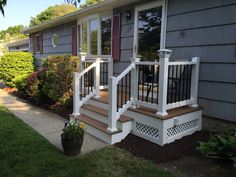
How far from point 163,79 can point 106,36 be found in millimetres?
3919

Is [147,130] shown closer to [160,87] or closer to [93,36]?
[160,87]

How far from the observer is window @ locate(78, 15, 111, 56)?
7.45 meters

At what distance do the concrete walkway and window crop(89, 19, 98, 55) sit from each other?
8.55 feet

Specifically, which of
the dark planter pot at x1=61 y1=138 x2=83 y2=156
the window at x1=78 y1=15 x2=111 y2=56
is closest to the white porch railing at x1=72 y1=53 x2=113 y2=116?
the window at x1=78 y1=15 x2=111 y2=56

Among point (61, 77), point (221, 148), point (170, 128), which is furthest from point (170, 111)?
point (61, 77)

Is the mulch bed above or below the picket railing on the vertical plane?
below

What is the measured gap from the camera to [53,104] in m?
7.25

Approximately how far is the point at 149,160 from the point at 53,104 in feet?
14.5

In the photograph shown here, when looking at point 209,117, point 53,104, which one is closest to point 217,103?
point 209,117

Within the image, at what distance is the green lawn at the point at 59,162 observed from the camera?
324 centimetres

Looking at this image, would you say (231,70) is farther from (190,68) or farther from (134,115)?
(134,115)

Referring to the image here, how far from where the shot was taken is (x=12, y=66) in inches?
454

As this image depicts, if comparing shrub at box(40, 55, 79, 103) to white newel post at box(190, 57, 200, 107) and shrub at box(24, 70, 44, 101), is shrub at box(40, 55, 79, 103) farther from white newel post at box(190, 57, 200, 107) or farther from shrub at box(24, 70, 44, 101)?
white newel post at box(190, 57, 200, 107)

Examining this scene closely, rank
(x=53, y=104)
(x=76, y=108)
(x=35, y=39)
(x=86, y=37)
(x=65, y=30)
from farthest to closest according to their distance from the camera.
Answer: (x=35, y=39) < (x=65, y=30) < (x=86, y=37) < (x=53, y=104) < (x=76, y=108)
